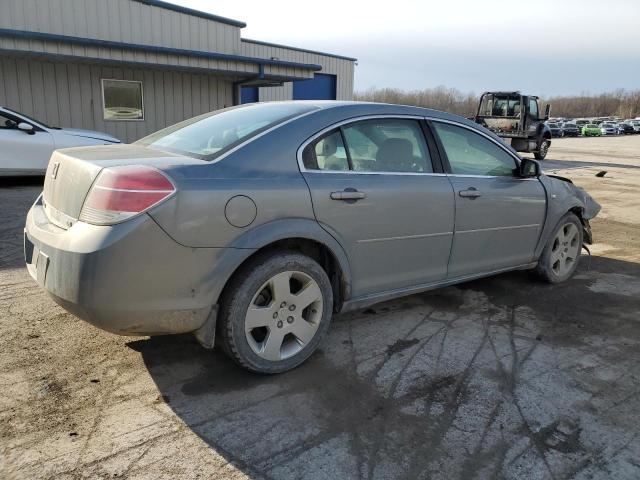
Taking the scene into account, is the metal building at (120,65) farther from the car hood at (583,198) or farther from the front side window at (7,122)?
the car hood at (583,198)

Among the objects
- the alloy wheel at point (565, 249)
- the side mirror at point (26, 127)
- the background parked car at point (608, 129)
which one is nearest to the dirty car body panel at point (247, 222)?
the alloy wheel at point (565, 249)

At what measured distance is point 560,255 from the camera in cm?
507

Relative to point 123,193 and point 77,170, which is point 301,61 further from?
point 123,193

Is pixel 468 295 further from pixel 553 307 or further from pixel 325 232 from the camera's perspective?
pixel 325 232

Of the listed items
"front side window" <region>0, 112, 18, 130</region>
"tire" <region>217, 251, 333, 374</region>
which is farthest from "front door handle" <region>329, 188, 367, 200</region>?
"front side window" <region>0, 112, 18, 130</region>

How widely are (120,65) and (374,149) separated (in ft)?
36.4

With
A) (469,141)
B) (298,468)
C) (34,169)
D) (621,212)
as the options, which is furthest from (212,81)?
(298,468)

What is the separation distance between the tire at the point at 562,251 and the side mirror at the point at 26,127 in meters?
8.84

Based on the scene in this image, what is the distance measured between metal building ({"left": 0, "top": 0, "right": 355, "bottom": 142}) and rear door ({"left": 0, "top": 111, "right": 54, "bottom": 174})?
2204mm

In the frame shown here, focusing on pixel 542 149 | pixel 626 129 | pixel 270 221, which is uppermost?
pixel 626 129

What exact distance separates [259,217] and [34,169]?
8309 millimetres

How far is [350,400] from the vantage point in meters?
2.90

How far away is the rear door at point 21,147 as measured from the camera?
9281 millimetres

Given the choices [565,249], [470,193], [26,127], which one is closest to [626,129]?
[565,249]
